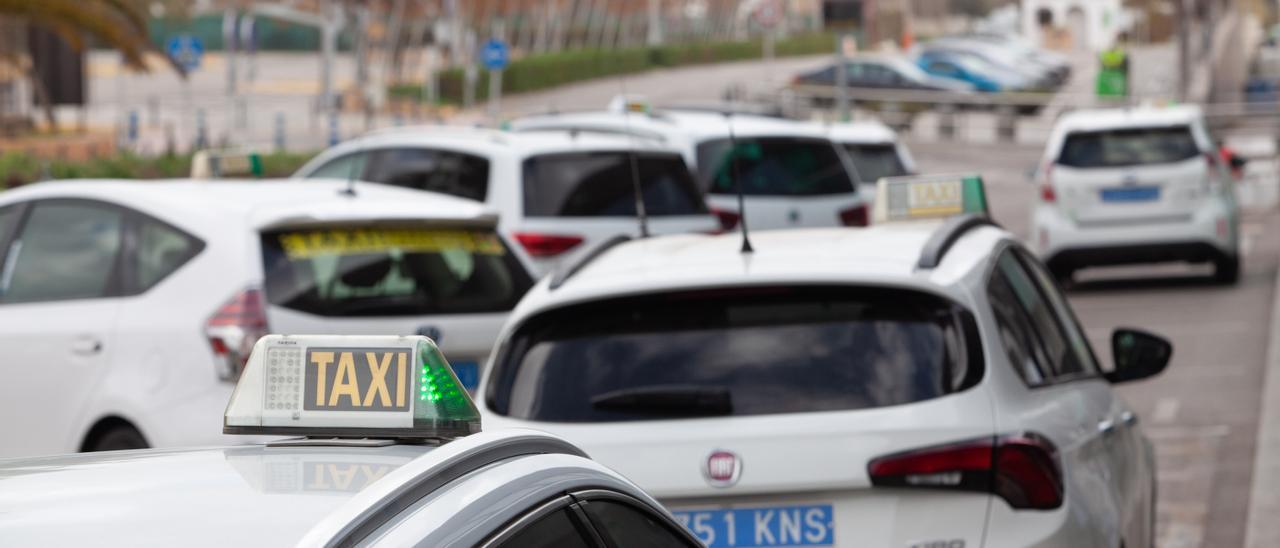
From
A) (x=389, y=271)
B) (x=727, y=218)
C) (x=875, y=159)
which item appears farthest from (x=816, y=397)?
(x=875, y=159)

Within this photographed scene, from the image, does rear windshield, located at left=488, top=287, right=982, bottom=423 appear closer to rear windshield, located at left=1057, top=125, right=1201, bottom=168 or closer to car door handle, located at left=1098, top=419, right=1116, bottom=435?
car door handle, located at left=1098, top=419, right=1116, bottom=435

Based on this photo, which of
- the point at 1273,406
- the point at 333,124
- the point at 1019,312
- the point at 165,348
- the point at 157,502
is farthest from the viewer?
the point at 333,124

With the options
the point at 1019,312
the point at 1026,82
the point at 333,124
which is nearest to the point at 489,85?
the point at 1026,82

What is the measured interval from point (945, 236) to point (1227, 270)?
49.7 feet

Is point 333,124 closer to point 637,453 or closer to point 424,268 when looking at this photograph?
point 424,268

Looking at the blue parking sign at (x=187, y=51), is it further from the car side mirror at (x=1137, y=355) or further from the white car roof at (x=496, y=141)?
the car side mirror at (x=1137, y=355)

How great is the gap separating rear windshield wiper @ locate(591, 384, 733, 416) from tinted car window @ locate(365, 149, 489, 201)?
25.4ft

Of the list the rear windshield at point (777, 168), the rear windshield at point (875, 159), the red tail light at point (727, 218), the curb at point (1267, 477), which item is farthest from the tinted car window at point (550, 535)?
the rear windshield at point (875, 159)

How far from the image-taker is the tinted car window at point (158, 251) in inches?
307

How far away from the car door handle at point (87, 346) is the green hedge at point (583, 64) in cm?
5266

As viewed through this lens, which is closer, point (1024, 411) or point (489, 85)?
point (1024, 411)

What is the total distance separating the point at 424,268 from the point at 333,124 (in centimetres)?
3526

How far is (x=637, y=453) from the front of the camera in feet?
15.7

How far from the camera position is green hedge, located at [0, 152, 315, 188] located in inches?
851
